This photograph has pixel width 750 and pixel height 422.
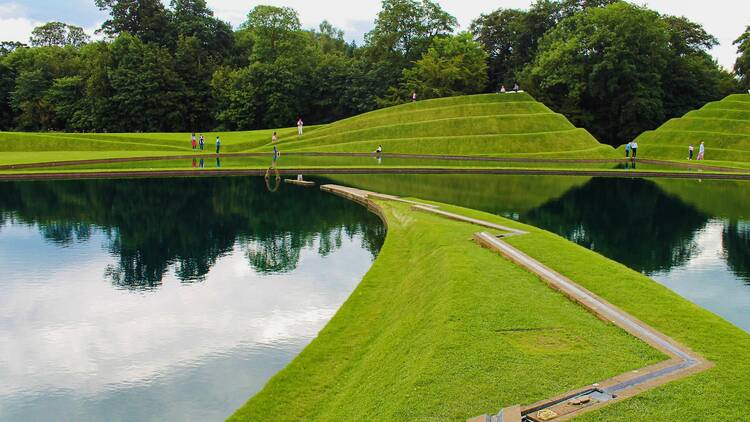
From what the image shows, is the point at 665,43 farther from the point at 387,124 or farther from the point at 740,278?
the point at 740,278

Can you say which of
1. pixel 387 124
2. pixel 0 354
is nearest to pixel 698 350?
pixel 0 354

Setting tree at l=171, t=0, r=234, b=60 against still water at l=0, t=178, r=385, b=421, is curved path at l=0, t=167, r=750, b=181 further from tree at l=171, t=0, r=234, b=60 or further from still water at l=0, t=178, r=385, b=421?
tree at l=171, t=0, r=234, b=60

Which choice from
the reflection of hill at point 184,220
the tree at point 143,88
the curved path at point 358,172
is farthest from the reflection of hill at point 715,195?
the tree at point 143,88

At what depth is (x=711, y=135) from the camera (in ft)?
169

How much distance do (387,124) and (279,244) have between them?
40.2 metres

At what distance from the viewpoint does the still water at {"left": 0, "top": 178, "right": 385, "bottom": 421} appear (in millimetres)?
9844

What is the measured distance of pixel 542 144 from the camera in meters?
53.8

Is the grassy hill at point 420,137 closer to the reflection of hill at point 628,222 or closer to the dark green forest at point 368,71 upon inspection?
the dark green forest at point 368,71

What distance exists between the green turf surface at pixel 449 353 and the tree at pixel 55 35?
393 feet

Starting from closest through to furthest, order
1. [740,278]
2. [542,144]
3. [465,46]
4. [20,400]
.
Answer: [20,400] < [740,278] < [542,144] < [465,46]

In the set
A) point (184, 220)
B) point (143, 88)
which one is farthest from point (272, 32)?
point (184, 220)

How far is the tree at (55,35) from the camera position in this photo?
11400cm

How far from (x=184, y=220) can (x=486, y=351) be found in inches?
699

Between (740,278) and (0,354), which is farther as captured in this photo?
(740,278)
